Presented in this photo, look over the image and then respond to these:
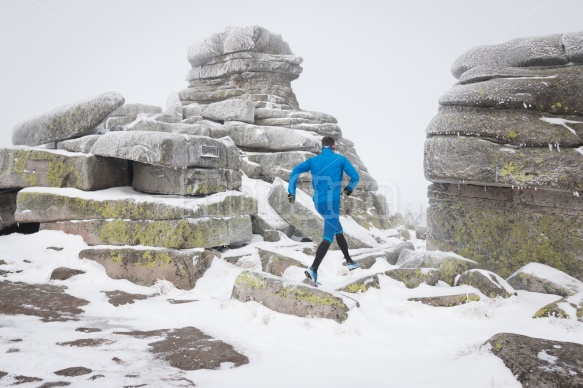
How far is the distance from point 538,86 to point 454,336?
5.90 meters

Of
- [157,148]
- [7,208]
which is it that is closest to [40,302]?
[157,148]

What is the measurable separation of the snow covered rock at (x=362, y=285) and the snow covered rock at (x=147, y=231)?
12.4 ft

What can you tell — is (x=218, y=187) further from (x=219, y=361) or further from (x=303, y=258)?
(x=219, y=361)

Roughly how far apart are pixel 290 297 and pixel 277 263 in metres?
2.71

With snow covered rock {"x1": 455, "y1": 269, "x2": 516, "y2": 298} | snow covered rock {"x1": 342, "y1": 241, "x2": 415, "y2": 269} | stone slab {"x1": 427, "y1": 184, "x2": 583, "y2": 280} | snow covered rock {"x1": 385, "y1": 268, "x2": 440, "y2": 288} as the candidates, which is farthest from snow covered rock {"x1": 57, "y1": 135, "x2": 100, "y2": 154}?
snow covered rock {"x1": 455, "y1": 269, "x2": 516, "y2": 298}

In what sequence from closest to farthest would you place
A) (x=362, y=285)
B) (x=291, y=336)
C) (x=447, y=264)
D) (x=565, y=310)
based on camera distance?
1. (x=291, y=336)
2. (x=565, y=310)
3. (x=362, y=285)
4. (x=447, y=264)

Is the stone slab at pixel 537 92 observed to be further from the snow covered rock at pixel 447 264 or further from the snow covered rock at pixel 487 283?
the snow covered rock at pixel 487 283

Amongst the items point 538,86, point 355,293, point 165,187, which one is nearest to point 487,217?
point 538,86

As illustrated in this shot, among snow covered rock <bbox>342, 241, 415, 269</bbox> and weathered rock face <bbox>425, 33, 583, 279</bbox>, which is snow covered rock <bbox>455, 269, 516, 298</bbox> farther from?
snow covered rock <bbox>342, 241, 415, 269</bbox>

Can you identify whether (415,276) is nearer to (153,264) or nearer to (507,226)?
(507,226)

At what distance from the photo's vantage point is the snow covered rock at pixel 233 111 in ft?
66.3

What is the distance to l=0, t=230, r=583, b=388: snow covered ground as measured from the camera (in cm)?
415

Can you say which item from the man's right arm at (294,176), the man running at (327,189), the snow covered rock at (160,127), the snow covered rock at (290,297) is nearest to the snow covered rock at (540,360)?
the snow covered rock at (290,297)

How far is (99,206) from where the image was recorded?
30.9ft
